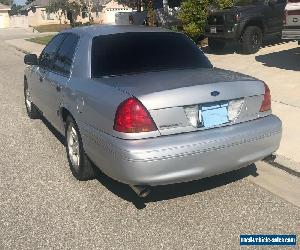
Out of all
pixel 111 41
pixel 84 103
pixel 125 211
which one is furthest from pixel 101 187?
pixel 111 41

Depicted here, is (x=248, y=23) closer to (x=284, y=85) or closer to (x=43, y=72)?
(x=284, y=85)

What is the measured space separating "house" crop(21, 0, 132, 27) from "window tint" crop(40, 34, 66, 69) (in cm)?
5490

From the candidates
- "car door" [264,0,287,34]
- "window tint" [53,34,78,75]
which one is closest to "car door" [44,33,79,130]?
"window tint" [53,34,78,75]

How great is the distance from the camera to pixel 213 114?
13.4 ft

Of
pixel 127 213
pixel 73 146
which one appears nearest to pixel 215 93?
pixel 127 213

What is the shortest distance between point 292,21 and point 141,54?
21.9 feet

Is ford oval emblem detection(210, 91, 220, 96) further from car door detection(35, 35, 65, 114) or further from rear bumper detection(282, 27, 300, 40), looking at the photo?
rear bumper detection(282, 27, 300, 40)

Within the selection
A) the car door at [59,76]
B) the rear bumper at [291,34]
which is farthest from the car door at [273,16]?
the car door at [59,76]

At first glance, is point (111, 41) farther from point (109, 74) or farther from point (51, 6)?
point (51, 6)

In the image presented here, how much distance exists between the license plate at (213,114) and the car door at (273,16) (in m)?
10.6

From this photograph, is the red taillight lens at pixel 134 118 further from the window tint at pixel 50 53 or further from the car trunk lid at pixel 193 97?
the window tint at pixel 50 53

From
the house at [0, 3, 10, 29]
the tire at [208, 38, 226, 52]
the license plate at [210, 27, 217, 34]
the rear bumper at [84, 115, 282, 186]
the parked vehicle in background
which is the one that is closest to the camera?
the rear bumper at [84, 115, 282, 186]

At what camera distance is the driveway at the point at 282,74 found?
598cm

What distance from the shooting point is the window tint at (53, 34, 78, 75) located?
17.2 feet
